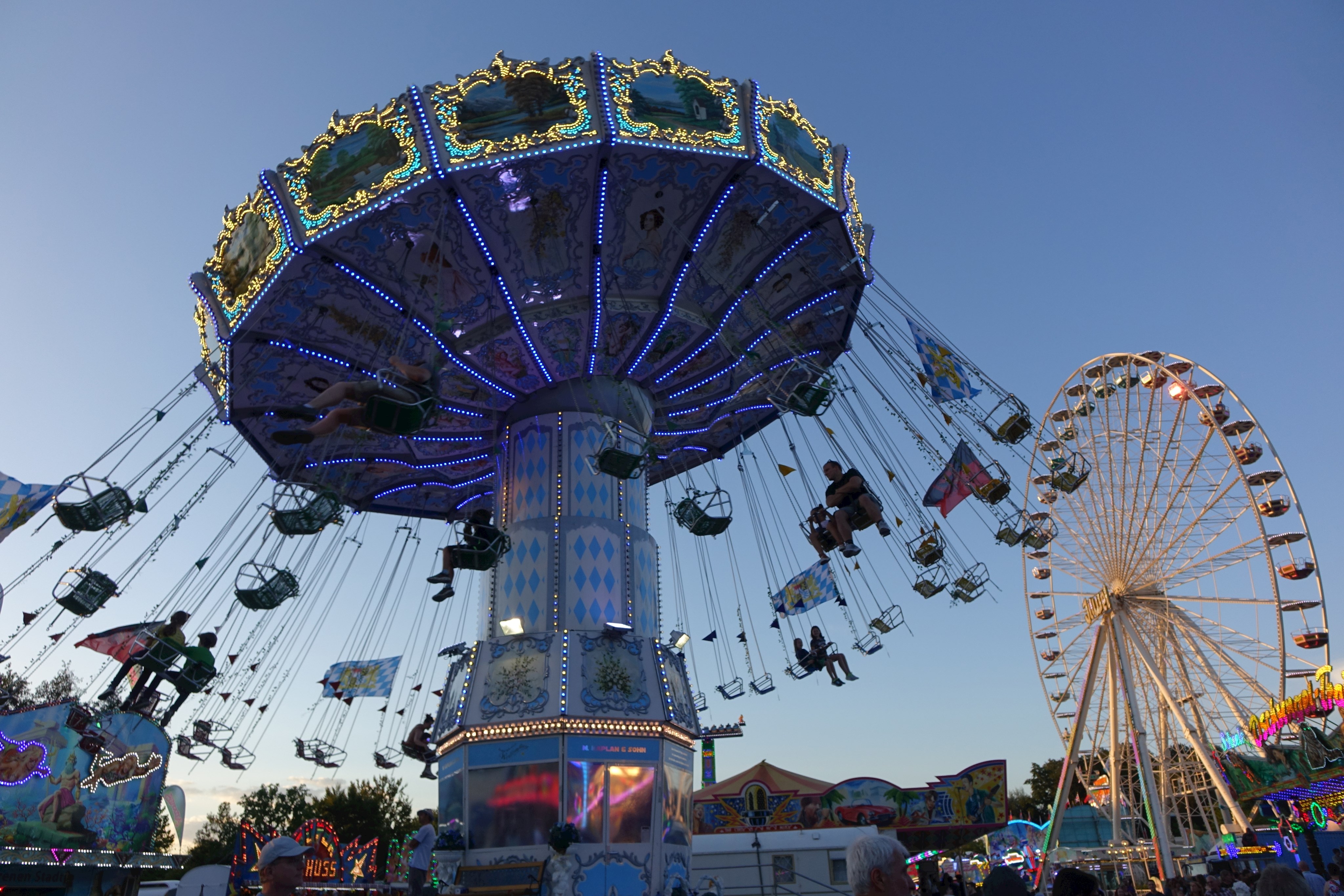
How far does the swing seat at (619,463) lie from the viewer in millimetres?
13531

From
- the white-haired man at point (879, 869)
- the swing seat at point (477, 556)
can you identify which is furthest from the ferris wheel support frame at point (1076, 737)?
the white-haired man at point (879, 869)

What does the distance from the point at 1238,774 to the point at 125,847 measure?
2769cm

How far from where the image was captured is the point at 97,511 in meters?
13.3

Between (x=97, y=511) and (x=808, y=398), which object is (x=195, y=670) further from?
(x=808, y=398)

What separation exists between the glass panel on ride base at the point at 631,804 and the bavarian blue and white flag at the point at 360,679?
5165 mm

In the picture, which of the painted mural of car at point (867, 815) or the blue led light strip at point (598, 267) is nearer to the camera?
the blue led light strip at point (598, 267)

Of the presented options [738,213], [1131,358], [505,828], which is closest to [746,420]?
[738,213]

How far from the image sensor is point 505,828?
43.5 ft

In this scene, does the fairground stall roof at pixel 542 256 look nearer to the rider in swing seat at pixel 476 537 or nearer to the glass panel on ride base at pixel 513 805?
the rider in swing seat at pixel 476 537

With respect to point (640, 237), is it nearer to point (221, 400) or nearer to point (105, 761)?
point (221, 400)

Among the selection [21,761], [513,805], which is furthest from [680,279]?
[21,761]

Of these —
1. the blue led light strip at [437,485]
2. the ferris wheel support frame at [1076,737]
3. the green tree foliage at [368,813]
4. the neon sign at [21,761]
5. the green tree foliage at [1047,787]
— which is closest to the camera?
the neon sign at [21,761]

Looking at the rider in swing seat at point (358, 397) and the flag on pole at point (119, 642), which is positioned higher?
the rider in swing seat at point (358, 397)

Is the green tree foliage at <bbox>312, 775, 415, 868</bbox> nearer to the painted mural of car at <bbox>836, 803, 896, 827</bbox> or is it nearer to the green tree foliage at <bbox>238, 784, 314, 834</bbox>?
the green tree foliage at <bbox>238, 784, 314, 834</bbox>
